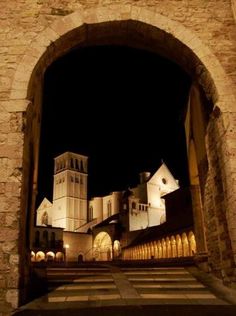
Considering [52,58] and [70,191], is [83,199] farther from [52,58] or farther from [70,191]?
[52,58]

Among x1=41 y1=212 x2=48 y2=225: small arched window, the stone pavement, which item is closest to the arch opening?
the stone pavement

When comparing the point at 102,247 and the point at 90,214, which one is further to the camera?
the point at 90,214

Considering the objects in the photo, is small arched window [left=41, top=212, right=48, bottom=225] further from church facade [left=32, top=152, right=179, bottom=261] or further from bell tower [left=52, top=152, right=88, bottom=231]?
bell tower [left=52, top=152, right=88, bottom=231]

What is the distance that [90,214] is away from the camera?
7388 centimetres

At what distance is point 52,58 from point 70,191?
68.8 meters

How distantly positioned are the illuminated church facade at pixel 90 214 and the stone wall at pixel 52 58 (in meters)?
22.8

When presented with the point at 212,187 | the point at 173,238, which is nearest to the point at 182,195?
the point at 173,238

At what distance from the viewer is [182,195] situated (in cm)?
2788

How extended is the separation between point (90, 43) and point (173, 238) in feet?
62.2

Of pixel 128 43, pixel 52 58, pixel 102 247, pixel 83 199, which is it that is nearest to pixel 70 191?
pixel 83 199

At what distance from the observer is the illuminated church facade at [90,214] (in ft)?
165

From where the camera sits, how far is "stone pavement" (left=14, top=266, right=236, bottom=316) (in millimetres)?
5051

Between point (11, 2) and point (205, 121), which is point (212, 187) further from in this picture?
point (11, 2)

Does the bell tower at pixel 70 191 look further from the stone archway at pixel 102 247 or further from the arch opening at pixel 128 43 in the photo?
the arch opening at pixel 128 43
